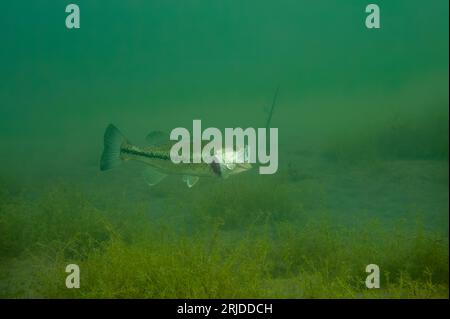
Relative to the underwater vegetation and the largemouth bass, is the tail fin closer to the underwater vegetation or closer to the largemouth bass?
the largemouth bass

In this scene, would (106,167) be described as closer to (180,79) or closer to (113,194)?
(113,194)

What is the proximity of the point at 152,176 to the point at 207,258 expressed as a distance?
1.30 metres

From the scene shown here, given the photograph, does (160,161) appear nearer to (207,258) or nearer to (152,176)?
(152,176)

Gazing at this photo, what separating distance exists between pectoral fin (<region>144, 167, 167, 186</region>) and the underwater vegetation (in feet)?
2.81

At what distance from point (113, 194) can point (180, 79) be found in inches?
4746

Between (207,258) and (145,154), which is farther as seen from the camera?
(145,154)

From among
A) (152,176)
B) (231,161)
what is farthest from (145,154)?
(231,161)

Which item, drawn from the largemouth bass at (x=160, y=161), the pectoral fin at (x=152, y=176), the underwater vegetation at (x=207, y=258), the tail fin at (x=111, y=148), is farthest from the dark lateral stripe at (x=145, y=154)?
the underwater vegetation at (x=207, y=258)

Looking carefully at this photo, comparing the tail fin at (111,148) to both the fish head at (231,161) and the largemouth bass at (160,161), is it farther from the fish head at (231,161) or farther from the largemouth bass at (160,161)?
the fish head at (231,161)

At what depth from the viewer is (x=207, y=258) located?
430 centimetres

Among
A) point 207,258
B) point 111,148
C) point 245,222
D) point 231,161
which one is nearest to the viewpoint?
point 231,161

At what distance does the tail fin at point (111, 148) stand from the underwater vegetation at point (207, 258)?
853 millimetres
